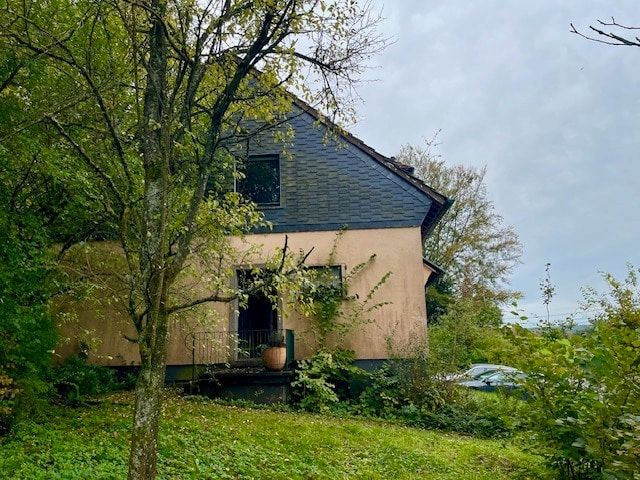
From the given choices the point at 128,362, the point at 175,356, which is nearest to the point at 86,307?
the point at 128,362

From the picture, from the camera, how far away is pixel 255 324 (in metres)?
15.6

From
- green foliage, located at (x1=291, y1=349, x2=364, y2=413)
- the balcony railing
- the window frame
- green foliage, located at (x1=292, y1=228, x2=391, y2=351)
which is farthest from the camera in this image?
the window frame

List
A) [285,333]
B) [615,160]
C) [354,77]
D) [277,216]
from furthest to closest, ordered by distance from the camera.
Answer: [277,216] < [285,333] < [354,77] < [615,160]

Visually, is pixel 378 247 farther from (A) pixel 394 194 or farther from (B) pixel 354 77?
(B) pixel 354 77

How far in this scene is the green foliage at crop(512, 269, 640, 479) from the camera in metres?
3.73

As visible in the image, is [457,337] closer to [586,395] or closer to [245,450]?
[245,450]

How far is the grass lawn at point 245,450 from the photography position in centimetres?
607

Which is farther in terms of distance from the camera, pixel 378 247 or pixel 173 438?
pixel 378 247

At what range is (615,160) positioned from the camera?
461cm

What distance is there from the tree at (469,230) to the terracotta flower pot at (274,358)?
58.9 feet

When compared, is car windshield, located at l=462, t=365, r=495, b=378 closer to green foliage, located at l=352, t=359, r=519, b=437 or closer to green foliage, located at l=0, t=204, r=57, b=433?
green foliage, located at l=352, t=359, r=519, b=437

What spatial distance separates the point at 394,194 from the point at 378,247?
4.68 ft

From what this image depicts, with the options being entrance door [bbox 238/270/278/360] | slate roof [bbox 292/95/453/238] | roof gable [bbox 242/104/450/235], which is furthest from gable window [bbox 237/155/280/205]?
entrance door [bbox 238/270/278/360]

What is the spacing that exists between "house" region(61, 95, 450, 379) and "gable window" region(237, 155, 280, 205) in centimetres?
3
